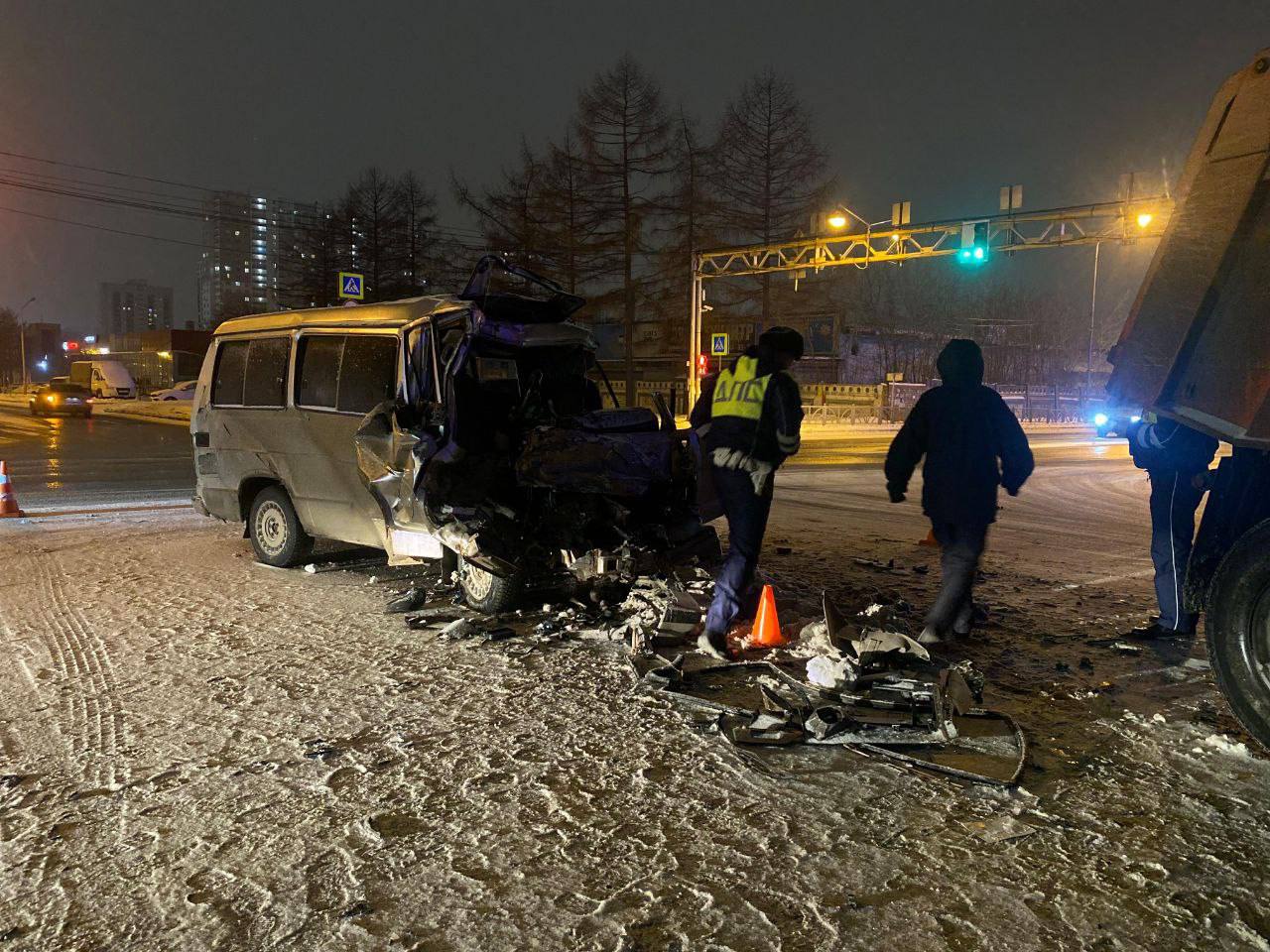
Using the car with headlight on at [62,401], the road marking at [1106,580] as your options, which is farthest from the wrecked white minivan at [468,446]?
the car with headlight on at [62,401]

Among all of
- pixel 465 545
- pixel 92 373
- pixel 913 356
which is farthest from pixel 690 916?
pixel 92 373

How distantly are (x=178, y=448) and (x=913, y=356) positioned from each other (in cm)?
4330

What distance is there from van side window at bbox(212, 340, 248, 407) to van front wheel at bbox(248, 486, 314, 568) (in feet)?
2.91

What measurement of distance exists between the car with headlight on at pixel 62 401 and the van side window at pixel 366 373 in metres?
35.7

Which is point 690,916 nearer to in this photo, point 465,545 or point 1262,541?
point 1262,541

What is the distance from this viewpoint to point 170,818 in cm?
337

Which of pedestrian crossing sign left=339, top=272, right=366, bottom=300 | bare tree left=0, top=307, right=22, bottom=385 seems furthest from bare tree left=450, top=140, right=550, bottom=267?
bare tree left=0, top=307, right=22, bottom=385

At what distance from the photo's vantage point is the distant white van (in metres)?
56.3

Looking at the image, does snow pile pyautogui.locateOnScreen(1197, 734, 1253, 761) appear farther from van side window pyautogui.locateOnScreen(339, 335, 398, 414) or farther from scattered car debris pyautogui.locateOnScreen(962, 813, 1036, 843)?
van side window pyautogui.locateOnScreen(339, 335, 398, 414)

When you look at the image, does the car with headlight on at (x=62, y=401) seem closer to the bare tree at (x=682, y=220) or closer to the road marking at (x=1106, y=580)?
the bare tree at (x=682, y=220)

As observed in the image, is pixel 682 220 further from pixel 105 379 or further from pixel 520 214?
pixel 105 379

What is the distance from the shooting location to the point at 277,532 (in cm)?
790

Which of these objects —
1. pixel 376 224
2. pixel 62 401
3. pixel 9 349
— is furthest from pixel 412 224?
→ pixel 9 349

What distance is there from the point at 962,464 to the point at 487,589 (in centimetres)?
324
